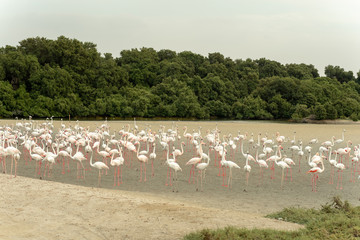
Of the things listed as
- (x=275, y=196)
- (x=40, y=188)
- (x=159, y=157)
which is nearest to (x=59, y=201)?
(x=40, y=188)

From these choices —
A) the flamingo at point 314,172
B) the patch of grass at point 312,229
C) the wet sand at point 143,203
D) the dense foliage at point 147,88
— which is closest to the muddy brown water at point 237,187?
the wet sand at point 143,203

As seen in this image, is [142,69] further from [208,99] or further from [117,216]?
[117,216]

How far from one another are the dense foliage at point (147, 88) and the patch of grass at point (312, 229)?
43.6 metres

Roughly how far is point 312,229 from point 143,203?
444 centimetres

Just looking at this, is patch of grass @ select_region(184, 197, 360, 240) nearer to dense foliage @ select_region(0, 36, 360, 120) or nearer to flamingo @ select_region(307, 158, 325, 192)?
flamingo @ select_region(307, 158, 325, 192)

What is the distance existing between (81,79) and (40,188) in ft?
155

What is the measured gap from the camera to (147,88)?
65.4 meters

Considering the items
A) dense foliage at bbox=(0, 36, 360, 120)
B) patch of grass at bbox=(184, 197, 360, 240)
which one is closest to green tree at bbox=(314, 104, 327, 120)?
dense foliage at bbox=(0, 36, 360, 120)

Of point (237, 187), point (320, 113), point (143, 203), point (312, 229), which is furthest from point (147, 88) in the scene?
point (312, 229)

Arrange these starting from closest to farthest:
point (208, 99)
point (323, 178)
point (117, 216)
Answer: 1. point (117, 216)
2. point (323, 178)
3. point (208, 99)

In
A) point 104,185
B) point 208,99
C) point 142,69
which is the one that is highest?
point 142,69

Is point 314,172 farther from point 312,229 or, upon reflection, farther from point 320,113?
point 320,113

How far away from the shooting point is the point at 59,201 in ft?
35.8

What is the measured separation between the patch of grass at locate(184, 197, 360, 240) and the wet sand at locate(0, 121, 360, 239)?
0.61 m
